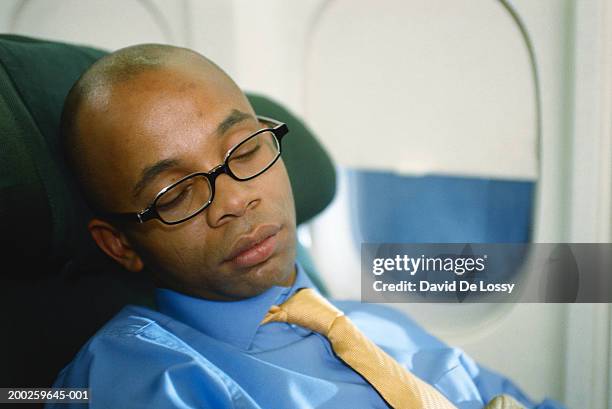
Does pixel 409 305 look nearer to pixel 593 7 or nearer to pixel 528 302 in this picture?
pixel 528 302

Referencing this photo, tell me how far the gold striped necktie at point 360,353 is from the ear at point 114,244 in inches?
9.8

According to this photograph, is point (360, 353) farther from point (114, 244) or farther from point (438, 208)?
point (438, 208)

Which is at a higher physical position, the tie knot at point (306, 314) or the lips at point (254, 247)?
the lips at point (254, 247)

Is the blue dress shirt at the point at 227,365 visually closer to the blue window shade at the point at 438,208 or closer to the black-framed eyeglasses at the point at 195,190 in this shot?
the black-framed eyeglasses at the point at 195,190

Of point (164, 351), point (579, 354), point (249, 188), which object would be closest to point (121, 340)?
point (164, 351)

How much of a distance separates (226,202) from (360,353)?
1.07 ft

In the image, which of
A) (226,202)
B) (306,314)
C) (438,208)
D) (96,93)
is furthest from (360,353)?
(438,208)

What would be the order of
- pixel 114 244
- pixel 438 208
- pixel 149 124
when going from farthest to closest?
pixel 438 208 < pixel 114 244 < pixel 149 124

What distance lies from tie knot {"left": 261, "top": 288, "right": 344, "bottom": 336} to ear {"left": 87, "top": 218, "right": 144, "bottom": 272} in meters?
0.25

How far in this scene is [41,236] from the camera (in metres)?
0.80

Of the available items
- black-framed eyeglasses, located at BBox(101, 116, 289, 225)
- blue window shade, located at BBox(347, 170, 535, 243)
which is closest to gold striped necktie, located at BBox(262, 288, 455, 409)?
black-framed eyeglasses, located at BBox(101, 116, 289, 225)

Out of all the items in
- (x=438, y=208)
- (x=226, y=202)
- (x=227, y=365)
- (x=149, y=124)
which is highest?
(x=149, y=124)

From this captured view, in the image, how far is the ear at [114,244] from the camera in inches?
34.7

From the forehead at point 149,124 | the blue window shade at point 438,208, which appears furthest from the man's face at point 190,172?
the blue window shade at point 438,208
